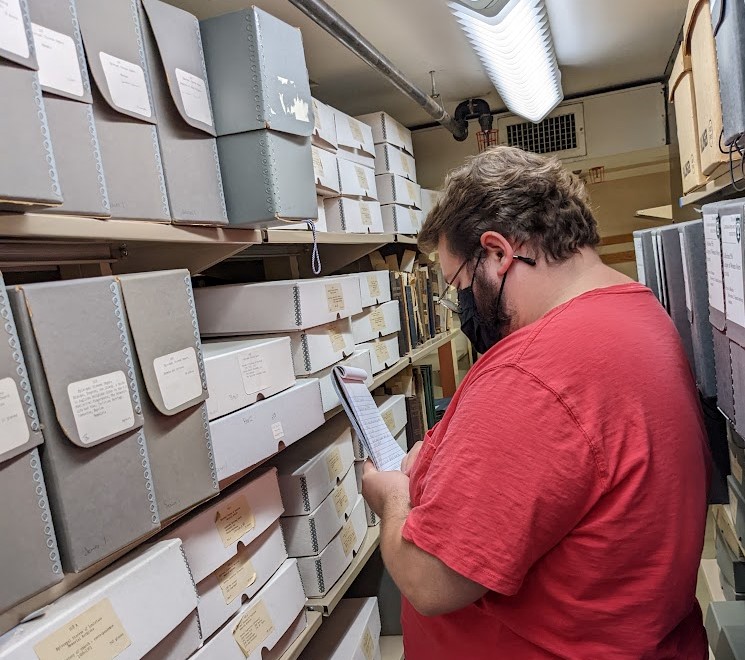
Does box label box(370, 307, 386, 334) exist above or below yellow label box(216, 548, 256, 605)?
above

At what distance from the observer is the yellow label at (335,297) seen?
5.85 ft

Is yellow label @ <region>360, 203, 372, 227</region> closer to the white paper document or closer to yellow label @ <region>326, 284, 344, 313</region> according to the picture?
yellow label @ <region>326, 284, 344, 313</region>

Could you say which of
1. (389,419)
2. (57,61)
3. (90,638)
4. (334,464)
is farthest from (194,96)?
(389,419)

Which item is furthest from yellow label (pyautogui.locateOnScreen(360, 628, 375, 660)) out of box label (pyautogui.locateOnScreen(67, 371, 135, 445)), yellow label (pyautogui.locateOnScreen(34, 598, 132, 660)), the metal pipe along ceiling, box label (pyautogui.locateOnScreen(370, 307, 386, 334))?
the metal pipe along ceiling

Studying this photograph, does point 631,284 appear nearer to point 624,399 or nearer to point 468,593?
point 624,399

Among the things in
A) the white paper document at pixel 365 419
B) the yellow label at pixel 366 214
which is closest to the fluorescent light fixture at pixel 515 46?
the yellow label at pixel 366 214

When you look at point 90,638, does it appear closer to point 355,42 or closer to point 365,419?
point 365,419

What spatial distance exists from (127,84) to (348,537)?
1.40 meters

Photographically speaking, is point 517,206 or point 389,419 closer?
point 517,206

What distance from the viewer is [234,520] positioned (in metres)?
1.31

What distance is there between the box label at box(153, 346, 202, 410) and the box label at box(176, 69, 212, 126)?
17.9 inches

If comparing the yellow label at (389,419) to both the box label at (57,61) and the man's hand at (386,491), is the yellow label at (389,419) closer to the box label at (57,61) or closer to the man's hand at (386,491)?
the man's hand at (386,491)

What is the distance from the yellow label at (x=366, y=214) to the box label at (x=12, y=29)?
1.67 meters

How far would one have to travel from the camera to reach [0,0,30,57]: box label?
72 centimetres
